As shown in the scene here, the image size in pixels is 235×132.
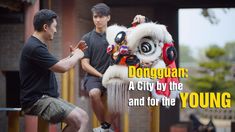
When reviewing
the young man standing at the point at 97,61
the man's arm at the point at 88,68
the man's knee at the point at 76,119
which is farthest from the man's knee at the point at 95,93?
the man's knee at the point at 76,119

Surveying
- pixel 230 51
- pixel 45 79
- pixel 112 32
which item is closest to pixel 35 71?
pixel 45 79

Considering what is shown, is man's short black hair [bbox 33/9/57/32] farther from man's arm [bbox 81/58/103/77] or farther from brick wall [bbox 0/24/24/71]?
brick wall [bbox 0/24/24/71]

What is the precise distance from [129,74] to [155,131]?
0.54 meters

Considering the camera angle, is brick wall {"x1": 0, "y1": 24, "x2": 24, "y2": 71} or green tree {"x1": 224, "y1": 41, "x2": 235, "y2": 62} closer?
green tree {"x1": 224, "y1": 41, "x2": 235, "y2": 62}

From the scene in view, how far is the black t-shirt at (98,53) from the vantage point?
4051mm

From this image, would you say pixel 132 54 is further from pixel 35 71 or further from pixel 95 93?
pixel 35 71

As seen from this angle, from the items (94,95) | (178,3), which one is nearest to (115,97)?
(94,95)

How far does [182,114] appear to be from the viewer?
6070mm

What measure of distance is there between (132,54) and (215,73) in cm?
183

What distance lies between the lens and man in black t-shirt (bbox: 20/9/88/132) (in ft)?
11.1

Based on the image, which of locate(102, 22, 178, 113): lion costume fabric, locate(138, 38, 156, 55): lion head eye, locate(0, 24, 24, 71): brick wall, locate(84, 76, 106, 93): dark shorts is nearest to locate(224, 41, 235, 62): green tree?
locate(102, 22, 178, 113): lion costume fabric

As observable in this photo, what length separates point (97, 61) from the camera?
408 centimetres

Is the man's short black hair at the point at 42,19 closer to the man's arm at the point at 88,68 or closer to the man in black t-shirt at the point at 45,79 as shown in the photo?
the man in black t-shirt at the point at 45,79

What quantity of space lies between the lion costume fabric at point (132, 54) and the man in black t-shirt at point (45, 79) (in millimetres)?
525
